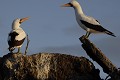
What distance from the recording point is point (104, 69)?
1603 centimetres

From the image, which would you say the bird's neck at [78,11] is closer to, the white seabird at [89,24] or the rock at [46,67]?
the white seabird at [89,24]

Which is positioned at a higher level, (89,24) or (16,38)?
(89,24)

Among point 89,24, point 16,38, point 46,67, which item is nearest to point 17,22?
point 16,38

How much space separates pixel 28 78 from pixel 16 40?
323 cm

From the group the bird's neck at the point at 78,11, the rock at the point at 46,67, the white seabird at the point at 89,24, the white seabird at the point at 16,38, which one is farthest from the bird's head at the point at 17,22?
the rock at the point at 46,67

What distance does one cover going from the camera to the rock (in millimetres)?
17016

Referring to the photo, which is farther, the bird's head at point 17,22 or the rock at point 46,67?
the bird's head at point 17,22

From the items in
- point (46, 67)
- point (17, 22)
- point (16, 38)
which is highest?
point (17, 22)

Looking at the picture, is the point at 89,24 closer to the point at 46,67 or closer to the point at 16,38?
the point at 46,67

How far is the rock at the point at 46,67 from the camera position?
17016 mm

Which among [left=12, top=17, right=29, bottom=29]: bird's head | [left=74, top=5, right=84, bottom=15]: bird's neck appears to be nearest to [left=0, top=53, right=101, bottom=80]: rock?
[left=74, top=5, right=84, bottom=15]: bird's neck

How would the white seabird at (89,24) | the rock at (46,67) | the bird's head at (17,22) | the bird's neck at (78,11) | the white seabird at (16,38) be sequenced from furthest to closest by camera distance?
the bird's head at (17,22)
the bird's neck at (78,11)
the white seabird at (16,38)
the white seabird at (89,24)
the rock at (46,67)

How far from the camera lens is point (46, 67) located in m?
17.2

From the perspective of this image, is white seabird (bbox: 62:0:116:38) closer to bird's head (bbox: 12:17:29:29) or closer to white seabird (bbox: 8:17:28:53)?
white seabird (bbox: 8:17:28:53)
